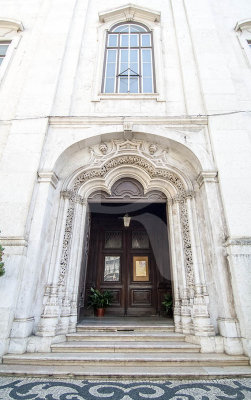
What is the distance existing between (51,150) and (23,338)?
12.6 ft

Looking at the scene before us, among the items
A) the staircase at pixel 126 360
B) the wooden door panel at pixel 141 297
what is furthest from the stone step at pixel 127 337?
the wooden door panel at pixel 141 297

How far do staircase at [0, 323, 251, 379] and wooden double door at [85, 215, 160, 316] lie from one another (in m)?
3.03

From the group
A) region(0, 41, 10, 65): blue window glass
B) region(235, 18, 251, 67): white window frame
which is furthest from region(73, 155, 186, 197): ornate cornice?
region(0, 41, 10, 65): blue window glass

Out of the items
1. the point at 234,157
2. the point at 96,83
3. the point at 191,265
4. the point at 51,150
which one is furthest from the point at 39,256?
the point at 96,83

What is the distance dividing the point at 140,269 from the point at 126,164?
3.84 meters

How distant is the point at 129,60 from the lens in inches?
287

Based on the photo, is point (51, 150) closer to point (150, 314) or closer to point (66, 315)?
point (66, 315)

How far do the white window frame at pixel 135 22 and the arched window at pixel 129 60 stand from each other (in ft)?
0.54

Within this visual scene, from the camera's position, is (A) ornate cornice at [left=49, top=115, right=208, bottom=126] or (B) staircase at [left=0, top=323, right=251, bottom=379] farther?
(A) ornate cornice at [left=49, top=115, right=208, bottom=126]

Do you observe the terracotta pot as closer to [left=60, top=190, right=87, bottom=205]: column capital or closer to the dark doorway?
the dark doorway

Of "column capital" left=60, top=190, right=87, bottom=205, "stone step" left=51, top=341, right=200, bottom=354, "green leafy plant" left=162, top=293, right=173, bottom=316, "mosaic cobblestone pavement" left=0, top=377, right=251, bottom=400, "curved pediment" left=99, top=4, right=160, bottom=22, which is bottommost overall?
"mosaic cobblestone pavement" left=0, top=377, right=251, bottom=400

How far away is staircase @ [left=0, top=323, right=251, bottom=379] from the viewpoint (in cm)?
288

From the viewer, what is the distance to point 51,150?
5.18 m

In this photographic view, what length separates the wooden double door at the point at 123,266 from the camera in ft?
23.3
